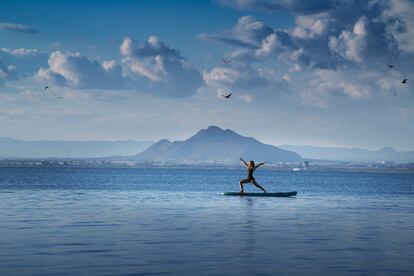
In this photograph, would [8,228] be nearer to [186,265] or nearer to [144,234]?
[144,234]

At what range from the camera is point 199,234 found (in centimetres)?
2489

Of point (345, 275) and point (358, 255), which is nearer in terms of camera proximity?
point (345, 275)

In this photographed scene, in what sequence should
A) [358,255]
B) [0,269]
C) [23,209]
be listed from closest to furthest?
[0,269] → [358,255] → [23,209]

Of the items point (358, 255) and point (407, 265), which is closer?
point (407, 265)

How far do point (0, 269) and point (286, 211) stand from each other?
963 inches

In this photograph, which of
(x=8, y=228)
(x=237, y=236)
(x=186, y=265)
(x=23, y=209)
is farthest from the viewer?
→ (x=23, y=209)

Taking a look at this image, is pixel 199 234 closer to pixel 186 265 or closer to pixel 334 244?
pixel 334 244

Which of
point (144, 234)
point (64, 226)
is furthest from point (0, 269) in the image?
point (64, 226)

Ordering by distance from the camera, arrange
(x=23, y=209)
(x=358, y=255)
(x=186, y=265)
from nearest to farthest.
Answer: (x=186, y=265)
(x=358, y=255)
(x=23, y=209)

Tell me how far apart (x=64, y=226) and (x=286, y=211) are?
15.9 metres

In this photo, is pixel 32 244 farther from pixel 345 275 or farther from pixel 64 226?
pixel 345 275

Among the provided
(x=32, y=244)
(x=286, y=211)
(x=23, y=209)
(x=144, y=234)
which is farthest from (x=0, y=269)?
(x=286, y=211)

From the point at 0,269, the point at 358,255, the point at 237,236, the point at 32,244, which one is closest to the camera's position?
the point at 0,269

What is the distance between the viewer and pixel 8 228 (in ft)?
85.6
